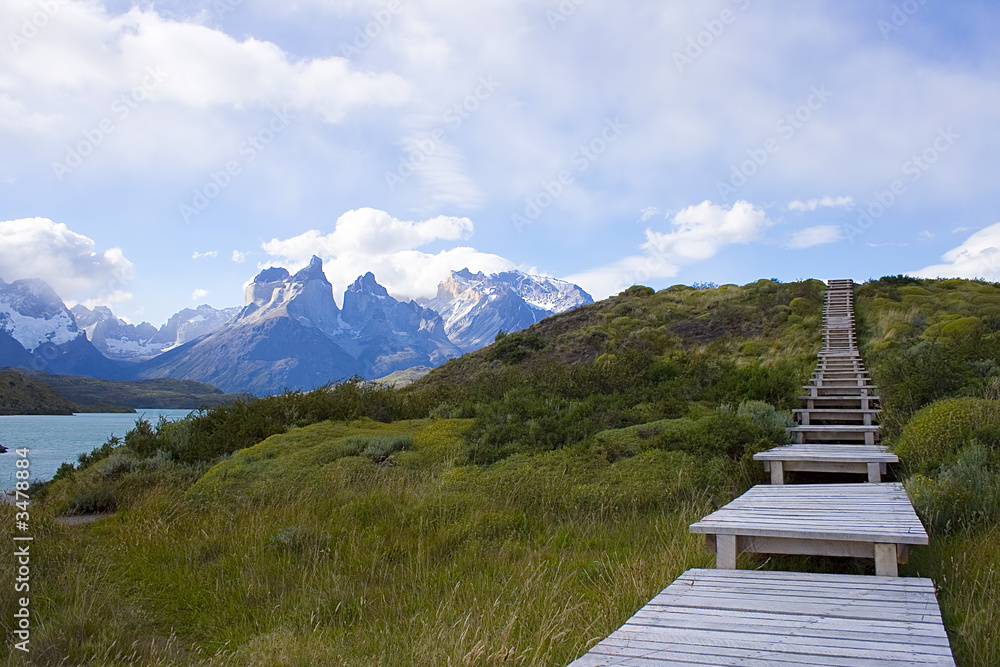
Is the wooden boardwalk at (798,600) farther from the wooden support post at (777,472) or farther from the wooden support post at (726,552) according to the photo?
the wooden support post at (777,472)

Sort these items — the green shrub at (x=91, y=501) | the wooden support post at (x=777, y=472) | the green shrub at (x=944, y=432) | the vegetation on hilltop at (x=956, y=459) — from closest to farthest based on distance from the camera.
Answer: the vegetation on hilltop at (x=956, y=459) → the green shrub at (x=944, y=432) → the wooden support post at (x=777, y=472) → the green shrub at (x=91, y=501)

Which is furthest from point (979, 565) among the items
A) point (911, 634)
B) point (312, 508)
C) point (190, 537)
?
point (190, 537)

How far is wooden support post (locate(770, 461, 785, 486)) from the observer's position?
23.5 ft

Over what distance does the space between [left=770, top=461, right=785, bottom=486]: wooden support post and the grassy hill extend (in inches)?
10.4

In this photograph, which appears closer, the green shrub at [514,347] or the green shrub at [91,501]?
the green shrub at [91,501]

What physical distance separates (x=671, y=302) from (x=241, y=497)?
2123 cm

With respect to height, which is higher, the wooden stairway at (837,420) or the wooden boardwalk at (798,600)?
the wooden stairway at (837,420)

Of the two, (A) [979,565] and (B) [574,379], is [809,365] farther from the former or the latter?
(A) [979,565]

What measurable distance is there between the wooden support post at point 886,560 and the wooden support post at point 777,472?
11.3ft

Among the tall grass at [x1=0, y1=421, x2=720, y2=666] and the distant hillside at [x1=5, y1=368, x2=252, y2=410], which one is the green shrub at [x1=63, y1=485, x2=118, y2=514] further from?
the distant hillside at [x1=5, y1=368, x2=252, y2=410]

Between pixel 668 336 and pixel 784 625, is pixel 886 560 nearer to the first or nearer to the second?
pixel 784 625

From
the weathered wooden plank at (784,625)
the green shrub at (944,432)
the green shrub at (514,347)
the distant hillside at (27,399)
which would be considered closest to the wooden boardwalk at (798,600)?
the weathered wooden plank at (784,625)

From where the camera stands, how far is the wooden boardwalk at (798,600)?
2.51 m

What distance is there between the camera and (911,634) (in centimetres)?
268
